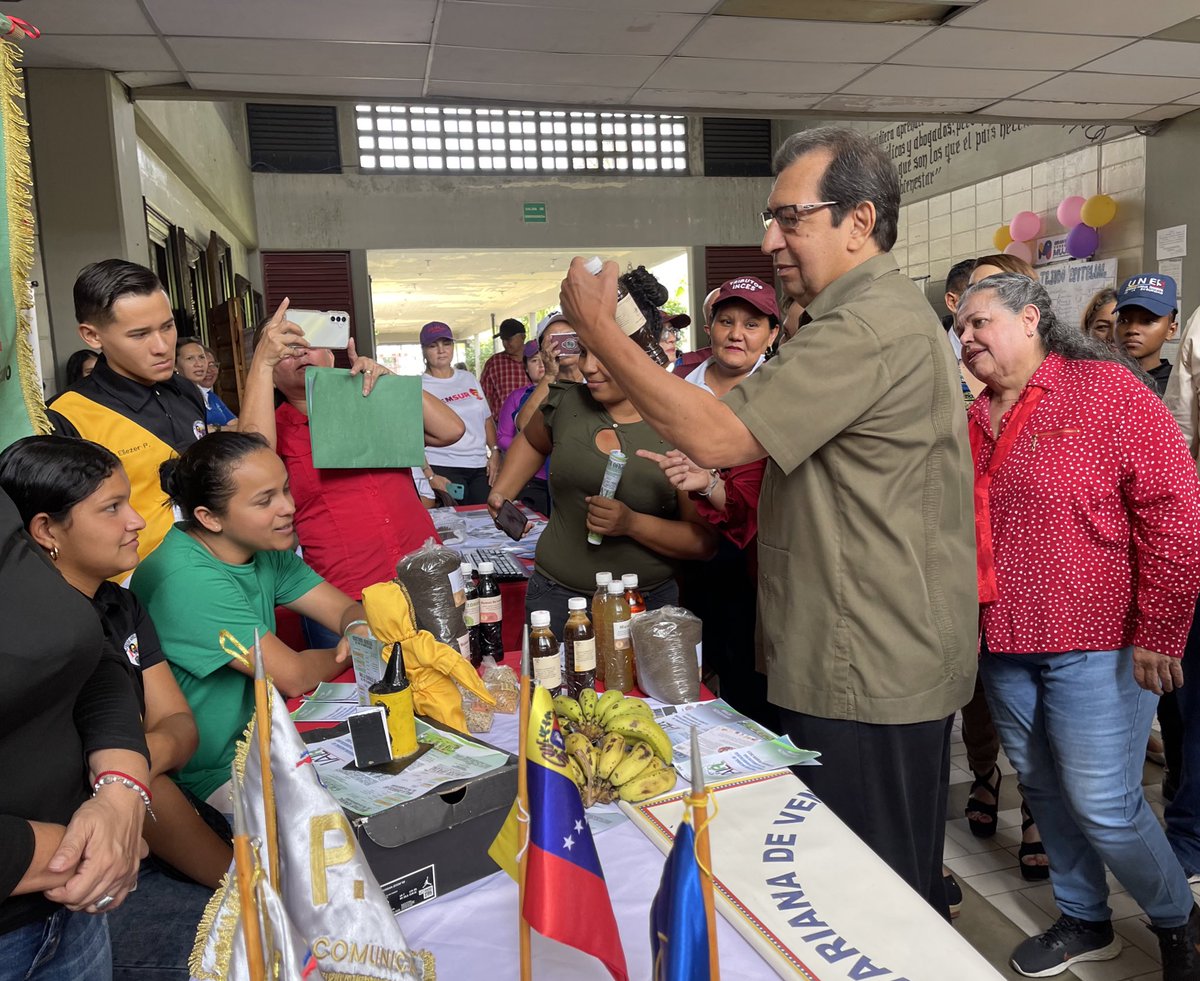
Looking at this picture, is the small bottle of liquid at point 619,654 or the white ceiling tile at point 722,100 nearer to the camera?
the small bottle of liquid at point 619,654

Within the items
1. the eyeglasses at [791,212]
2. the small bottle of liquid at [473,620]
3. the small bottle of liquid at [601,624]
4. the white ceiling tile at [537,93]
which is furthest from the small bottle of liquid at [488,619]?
the white ceiling tile at [537,93]

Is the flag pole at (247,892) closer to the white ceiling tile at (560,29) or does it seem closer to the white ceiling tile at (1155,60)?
the white ceiling tile at (560,29)

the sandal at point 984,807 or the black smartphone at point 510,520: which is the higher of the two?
the black smartphone at point 510,520

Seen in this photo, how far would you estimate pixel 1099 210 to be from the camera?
6293 mm

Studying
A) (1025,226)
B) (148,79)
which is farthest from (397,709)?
(1025,226)

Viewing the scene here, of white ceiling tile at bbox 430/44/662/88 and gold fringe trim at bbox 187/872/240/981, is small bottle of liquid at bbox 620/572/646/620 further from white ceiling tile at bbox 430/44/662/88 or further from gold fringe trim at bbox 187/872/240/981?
white ceiling tile at bbox 430/44/662/88

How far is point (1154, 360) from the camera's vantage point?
3252mm

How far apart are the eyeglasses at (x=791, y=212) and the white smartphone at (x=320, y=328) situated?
3.94ft

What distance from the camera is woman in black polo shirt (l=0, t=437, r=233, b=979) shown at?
140cm

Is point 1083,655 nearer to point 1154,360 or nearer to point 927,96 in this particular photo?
point 1154,360

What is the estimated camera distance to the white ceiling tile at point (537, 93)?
4.98 meters

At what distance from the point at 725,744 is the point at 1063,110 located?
5824 mm

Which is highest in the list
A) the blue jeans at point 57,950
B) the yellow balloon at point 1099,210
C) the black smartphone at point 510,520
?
the yellow balloon at point 1099,210

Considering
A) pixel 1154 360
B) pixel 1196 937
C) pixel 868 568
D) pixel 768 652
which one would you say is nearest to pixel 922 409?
pixel 868 568
